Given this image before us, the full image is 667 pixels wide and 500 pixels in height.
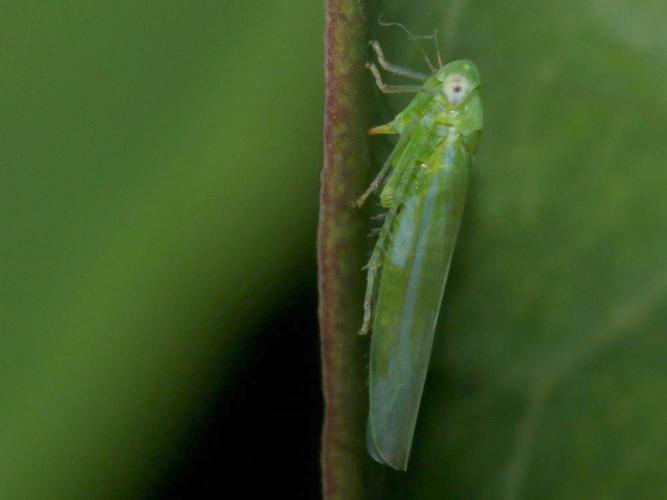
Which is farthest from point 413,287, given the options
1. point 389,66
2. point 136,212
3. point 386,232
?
point 389,66

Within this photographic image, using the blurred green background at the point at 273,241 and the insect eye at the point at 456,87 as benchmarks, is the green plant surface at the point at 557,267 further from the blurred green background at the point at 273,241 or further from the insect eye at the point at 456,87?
the insect eye at the point at 456,87

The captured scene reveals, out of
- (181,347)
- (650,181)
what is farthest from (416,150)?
(650,181)

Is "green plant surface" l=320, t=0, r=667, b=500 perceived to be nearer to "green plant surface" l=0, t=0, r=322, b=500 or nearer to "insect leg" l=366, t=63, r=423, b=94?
"insect leg" l=366, t=63, r=423, b=94

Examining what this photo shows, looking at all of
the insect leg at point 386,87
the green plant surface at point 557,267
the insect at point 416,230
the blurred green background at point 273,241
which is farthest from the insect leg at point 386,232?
the green plant surface at point 557,267

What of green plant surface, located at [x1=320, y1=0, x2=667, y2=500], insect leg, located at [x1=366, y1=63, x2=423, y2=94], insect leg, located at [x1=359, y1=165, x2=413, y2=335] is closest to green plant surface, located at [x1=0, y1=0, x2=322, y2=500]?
insect leg, located at [x1=359, y1=165, x2=413, y2=335]

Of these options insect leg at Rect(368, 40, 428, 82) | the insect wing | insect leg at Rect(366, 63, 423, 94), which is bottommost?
the insect wing

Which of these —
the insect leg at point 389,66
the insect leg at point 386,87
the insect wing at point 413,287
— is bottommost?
the insect wing at point 413,287

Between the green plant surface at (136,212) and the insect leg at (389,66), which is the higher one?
the insect leg at (389,66)

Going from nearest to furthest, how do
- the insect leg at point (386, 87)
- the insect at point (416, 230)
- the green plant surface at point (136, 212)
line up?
the insect leg at point (386, 87) → the green plant surface at point (136, 212) → the insect at point (416, 230)
